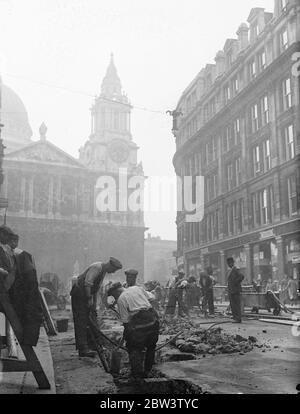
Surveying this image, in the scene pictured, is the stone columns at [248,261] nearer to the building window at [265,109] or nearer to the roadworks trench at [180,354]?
the building window at [265,109]

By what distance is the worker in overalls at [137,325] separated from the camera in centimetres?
542

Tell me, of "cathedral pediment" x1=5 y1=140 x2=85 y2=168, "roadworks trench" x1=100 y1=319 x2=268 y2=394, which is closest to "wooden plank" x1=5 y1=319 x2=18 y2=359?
"roadworks trench" x1=100 y1=319 x2=268 y2=394

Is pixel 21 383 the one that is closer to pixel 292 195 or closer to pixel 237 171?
pixel 292 195

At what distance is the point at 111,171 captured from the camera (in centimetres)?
6344

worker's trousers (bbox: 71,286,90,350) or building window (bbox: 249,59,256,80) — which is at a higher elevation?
building window (bbox: 249,59,256,80)

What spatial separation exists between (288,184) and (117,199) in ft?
151

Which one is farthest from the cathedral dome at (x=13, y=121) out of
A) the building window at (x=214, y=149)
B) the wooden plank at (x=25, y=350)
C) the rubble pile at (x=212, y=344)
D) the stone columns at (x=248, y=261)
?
the wooden plank at (x=25, y=350)

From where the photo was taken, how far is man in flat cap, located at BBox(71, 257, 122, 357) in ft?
23.7

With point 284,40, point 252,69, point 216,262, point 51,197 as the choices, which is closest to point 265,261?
point 216,262

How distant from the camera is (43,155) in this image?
191ft

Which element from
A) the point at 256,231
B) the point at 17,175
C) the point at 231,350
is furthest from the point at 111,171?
the point at 231,350

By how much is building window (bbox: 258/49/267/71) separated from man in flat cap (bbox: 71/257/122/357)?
21.4 meters

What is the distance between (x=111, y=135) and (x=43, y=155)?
34.4 ft

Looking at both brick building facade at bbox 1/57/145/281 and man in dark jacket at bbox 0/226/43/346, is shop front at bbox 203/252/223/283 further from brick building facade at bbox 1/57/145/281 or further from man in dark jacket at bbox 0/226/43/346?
brick building facade at bbox 1/57/145/281
